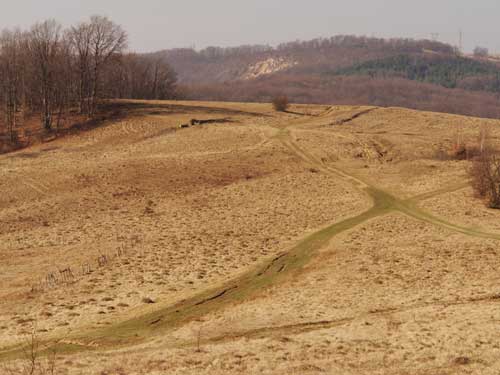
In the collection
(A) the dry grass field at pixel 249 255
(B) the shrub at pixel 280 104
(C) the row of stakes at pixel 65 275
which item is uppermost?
(B) the shrub at pixel 280 104

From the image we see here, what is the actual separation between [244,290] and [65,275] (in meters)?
8.25

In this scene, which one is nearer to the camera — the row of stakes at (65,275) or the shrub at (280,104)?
the row of stakes at (65,275)

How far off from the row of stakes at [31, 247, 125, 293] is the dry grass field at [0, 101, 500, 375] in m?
0.16

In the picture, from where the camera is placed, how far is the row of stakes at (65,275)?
2162 cm

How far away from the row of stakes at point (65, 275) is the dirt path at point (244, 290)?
544 cm

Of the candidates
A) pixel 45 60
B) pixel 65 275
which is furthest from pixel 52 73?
pixel 65 275

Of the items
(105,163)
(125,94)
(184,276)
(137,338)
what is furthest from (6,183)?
(125,94)

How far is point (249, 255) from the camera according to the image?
25.3 metres

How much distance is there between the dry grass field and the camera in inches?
585

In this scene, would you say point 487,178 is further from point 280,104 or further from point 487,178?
point 280,104

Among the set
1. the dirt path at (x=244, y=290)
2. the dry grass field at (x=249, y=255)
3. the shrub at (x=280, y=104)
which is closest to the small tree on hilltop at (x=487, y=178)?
the dry grass field at (x=249, y=255)

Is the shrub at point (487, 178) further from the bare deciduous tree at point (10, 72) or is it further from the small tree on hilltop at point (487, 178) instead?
the bare deciduous tree at point (10, 72)

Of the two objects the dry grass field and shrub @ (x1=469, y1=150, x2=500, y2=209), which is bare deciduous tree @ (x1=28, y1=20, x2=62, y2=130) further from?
shrub @ (x1=469, y1=150, x2=500, y2=209)

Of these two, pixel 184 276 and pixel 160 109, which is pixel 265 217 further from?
pixel 160 109
